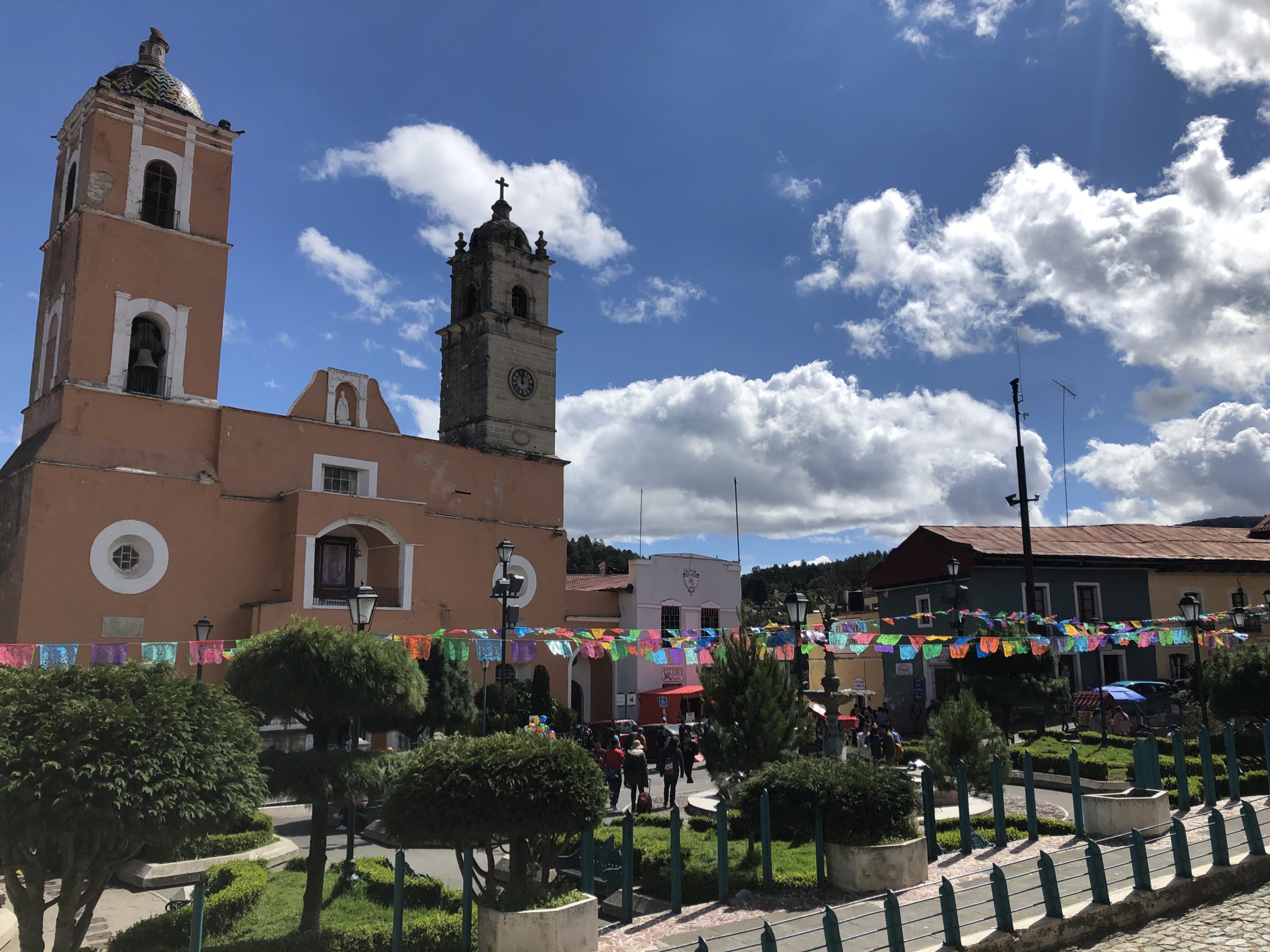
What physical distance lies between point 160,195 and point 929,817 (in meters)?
Answer: 26.9

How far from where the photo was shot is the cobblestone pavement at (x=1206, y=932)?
9227mm

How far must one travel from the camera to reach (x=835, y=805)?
10695 millimetres

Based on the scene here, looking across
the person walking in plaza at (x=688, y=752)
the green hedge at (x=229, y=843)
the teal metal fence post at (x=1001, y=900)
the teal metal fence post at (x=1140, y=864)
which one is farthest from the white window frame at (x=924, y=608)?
the teal metal fence post at (x=1001, y=900)

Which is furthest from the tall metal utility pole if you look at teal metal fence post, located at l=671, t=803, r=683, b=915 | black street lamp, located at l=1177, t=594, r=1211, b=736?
teal metal fence post, located at l=671, t=803, r=683, b=915

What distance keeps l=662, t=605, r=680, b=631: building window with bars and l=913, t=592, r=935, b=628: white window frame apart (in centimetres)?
914

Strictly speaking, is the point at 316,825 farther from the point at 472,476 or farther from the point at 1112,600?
the point at 1112,600

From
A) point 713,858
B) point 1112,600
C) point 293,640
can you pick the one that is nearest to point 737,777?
point 713,858

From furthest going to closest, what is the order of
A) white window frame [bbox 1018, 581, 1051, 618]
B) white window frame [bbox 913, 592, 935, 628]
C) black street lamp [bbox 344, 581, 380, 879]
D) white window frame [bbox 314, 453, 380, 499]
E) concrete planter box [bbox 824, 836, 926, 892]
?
1. white window frame [bbox 913, 592, 935, 628]
2. white window frame [bbox 1018, 581, 1051, 618]
3. white window frame [bbox 314, 453, 380, 499]
4. black street lamp [bbox 344, 581, 380, 879]
5. concrete planter box [bbox 824, 836, 926, 892]

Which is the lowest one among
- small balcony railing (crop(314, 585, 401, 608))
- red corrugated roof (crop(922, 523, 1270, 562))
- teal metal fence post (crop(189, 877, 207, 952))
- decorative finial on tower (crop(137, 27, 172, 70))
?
teal metal fence post (crop(189, 877, 207, 952))

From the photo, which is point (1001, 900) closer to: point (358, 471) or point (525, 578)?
point (358, 471)

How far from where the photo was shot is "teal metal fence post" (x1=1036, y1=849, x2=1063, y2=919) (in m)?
8.98

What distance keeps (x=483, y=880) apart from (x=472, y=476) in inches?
799

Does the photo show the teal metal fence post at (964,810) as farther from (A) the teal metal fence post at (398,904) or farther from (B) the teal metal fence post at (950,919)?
(A) the teal metal fence post at (398,904)

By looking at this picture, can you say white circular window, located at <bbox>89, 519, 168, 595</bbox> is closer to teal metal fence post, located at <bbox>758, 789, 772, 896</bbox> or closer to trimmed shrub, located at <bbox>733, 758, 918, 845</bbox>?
trimmed shrub, located at <bbox>733, 758, 918, 845</bbox>
